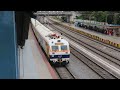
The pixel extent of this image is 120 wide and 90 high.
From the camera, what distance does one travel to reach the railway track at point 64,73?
47.3 ft

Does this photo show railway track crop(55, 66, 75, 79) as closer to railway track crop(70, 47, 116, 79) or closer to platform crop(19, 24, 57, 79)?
platform crop(19, 24, 57, 79)

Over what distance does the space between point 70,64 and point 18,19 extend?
9807mm

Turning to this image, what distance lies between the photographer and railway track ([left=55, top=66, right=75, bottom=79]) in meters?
14.4

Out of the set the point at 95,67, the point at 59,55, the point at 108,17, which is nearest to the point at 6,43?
the point at 59,55

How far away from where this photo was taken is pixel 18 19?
8.55 m

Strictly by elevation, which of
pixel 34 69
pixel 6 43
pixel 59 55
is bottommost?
pixel 34 69

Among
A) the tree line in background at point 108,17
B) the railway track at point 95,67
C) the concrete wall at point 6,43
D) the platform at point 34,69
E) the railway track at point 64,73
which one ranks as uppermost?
the tree line in background at point 108,17

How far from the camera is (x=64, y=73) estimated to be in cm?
1529

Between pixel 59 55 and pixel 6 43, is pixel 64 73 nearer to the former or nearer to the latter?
pixel 59 55

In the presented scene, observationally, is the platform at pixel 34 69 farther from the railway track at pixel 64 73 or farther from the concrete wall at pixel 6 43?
the concrete wall at pixel 6 43

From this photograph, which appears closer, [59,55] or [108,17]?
[59,55]

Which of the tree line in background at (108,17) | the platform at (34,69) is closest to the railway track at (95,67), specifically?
the platform at (34,69)
